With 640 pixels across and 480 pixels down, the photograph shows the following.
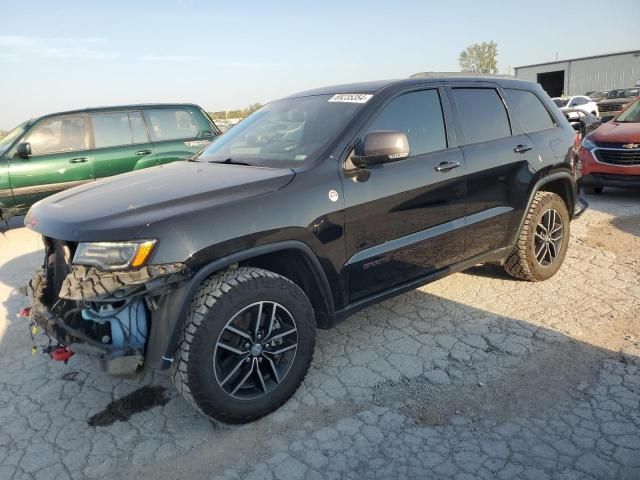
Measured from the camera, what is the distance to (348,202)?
2947 millimetres

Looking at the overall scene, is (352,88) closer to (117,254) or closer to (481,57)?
(117,254)

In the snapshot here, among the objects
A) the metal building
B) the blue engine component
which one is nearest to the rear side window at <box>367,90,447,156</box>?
the blue engine component

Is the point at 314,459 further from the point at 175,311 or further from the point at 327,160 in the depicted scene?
the point at 327,160

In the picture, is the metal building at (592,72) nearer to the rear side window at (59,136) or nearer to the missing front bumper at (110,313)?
the rear side window at (59,136)

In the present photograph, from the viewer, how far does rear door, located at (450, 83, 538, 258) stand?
372 centimetres

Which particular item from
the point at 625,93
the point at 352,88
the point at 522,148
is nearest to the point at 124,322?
the point at 352,88

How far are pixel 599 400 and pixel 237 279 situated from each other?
212cm

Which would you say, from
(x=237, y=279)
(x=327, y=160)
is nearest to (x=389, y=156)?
(x=327, y=160)

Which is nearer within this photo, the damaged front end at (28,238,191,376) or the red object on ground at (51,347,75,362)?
the damaged front end at (28,238,191,376)

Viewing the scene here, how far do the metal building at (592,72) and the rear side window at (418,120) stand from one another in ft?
114

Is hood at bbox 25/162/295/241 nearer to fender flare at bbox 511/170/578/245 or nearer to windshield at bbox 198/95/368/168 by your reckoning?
windshield at bbox 198/95/368/168

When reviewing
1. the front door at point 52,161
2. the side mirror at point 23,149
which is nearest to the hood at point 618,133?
the front door at point 52,161

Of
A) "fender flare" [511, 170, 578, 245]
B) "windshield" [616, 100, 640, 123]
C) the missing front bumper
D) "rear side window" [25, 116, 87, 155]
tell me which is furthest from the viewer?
"windshield" [616, 100, 640, 123]

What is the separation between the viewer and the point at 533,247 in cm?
435
